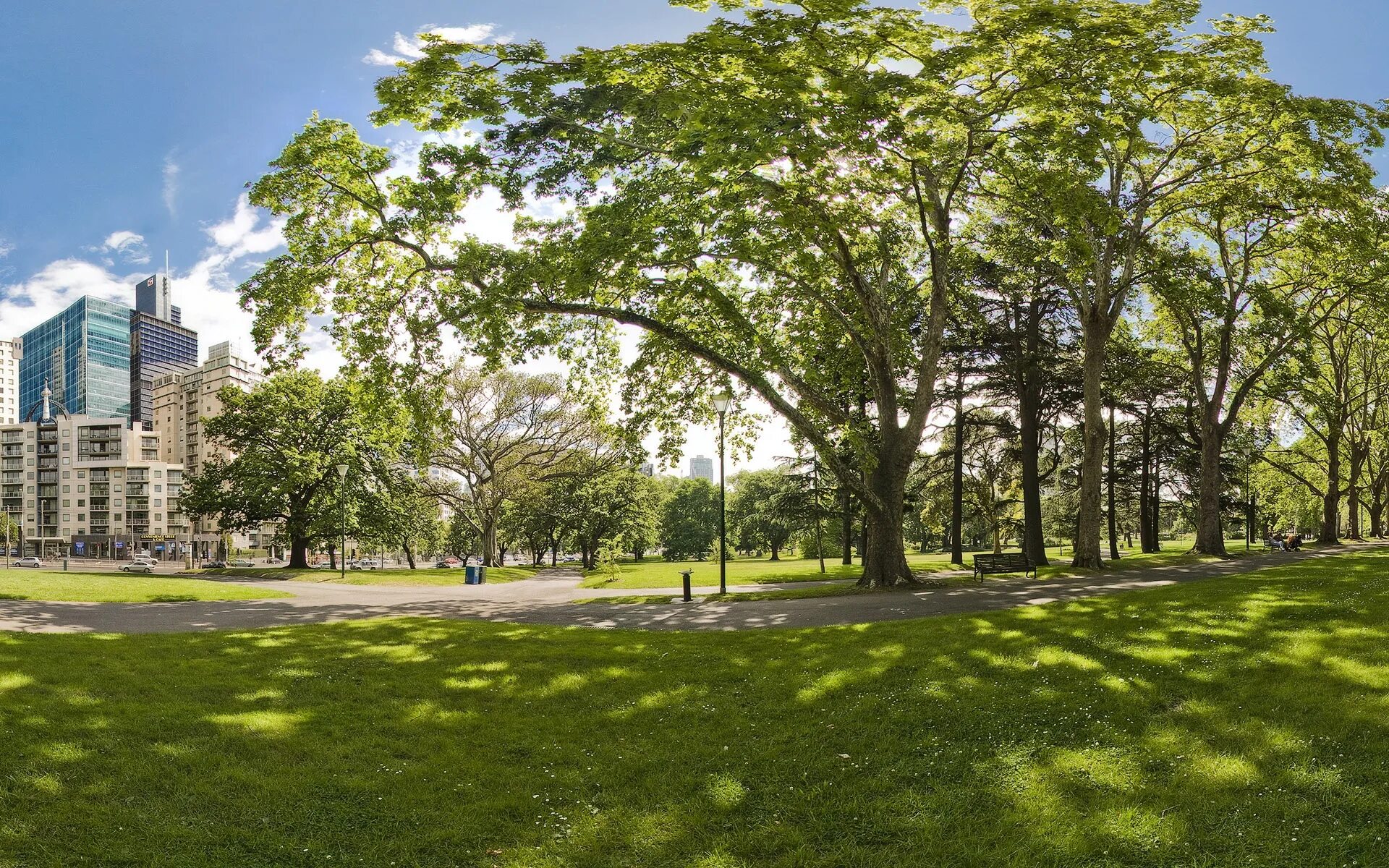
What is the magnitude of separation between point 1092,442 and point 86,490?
5876 inches

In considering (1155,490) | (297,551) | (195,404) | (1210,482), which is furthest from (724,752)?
(195,404)

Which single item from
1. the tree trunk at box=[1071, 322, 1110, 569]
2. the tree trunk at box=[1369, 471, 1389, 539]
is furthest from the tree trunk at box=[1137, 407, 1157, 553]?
the tree trunk at box=[1369, 471, 1389, 539]

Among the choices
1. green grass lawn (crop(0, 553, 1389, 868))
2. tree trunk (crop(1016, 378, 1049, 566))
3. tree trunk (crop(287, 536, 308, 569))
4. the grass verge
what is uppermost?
tree trunk (crop(1016, 378, 1049, 566))

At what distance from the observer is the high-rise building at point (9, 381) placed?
593 ft

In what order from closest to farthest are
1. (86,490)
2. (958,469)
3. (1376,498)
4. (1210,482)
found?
(1210,482) → (958,469) → (1376,498) → (86,490)

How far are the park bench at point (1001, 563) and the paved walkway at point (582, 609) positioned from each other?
131 cm

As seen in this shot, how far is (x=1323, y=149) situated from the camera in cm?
2062

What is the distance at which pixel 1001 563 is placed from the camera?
953 inches

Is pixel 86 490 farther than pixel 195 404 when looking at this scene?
No

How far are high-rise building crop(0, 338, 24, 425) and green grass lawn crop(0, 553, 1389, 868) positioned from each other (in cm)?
23381

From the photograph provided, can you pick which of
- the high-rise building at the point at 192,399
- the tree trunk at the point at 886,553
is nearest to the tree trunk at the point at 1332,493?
the tree trunk at the point at 886,553

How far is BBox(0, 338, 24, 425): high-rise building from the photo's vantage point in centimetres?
18088

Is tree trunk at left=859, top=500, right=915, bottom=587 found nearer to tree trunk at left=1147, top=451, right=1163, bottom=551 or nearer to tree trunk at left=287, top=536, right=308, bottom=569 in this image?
tree trunk at left=1147, top=451, right=1163, bottom=551

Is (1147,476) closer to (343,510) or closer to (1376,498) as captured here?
(1376,498)
